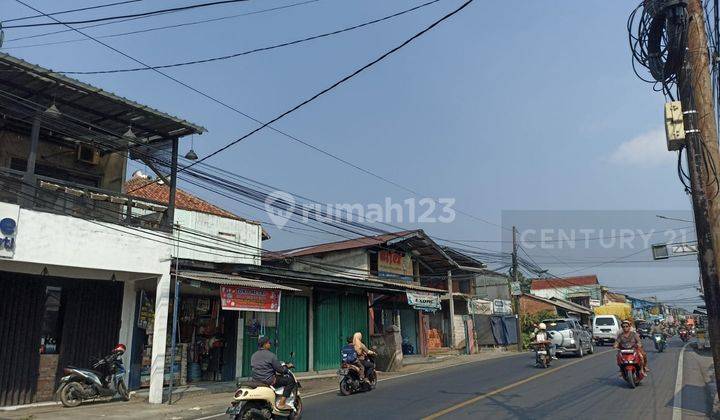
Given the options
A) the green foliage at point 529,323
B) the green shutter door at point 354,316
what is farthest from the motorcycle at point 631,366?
the green foliage at point 529,323

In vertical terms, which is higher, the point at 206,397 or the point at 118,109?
the point at 118,109

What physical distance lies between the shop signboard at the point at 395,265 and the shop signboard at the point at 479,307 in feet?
20.5

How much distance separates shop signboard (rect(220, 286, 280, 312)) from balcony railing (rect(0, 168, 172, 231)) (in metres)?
2.40

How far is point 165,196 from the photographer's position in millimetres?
24344

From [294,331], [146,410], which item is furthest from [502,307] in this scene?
[146,410]

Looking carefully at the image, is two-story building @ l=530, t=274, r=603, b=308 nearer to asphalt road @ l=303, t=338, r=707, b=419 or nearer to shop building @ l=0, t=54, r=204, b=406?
asphalt road @ l=303, t=338, r=707, b=419

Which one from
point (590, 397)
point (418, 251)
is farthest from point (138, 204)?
point (418, 251)

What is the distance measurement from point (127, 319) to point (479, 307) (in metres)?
26.6

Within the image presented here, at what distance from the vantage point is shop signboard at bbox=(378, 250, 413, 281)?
27359 mm

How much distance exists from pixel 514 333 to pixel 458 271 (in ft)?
24.0

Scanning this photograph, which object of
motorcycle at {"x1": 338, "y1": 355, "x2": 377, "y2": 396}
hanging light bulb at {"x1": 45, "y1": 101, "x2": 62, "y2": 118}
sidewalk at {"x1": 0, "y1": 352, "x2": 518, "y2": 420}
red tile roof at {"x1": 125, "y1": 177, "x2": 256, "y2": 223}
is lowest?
sidewalk at {"x1": 0, "y1": 352, "x2": 518, "y2": 420}

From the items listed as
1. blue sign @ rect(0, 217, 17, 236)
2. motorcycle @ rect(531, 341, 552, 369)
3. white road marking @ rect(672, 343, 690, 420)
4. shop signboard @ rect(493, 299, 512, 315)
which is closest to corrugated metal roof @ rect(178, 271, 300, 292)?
blue sign @ rect(0, 217, 17, 236)

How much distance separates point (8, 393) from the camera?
38.8 ft

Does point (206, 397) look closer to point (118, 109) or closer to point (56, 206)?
point (56, 206)
